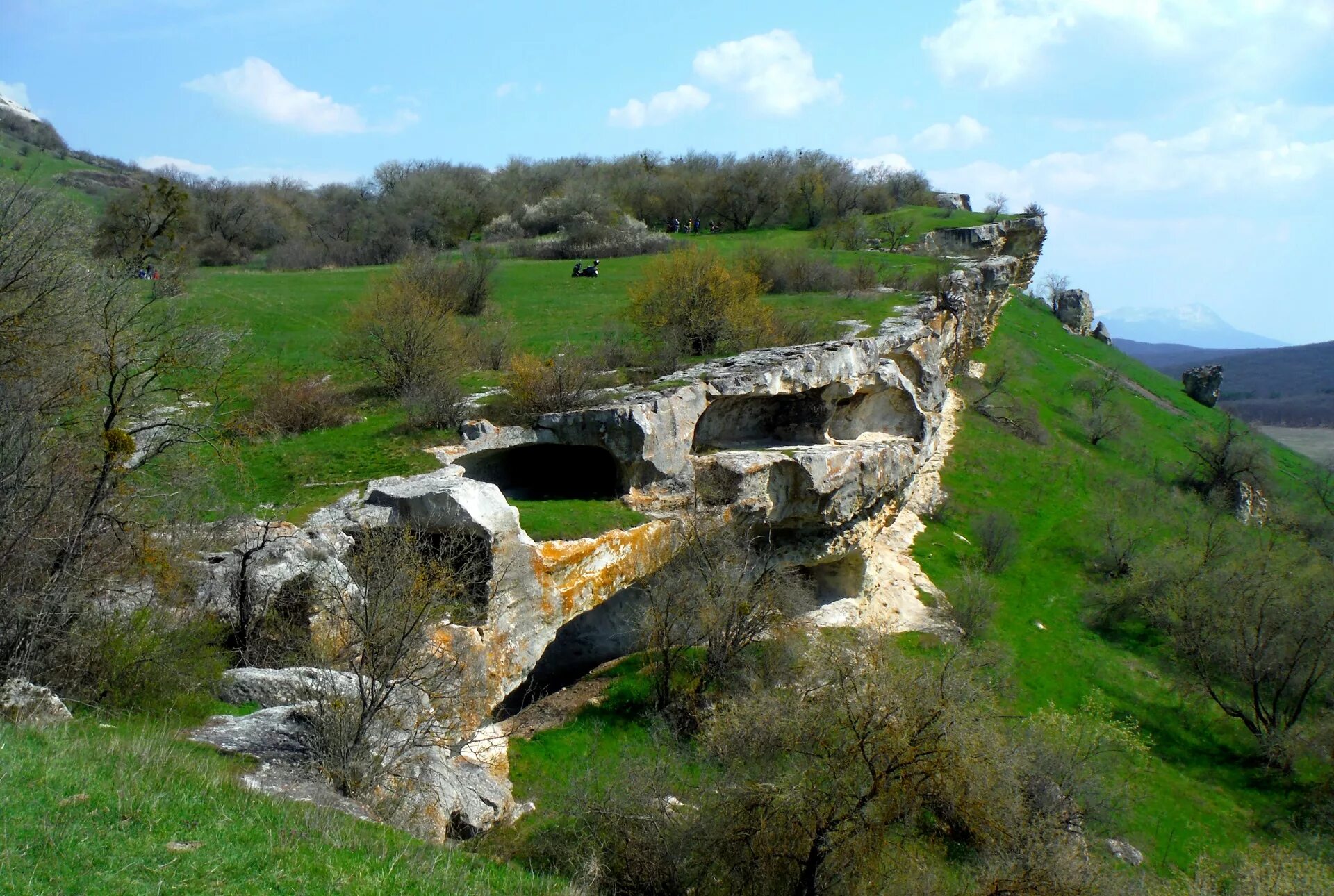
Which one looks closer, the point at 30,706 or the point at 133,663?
the point at 30,706

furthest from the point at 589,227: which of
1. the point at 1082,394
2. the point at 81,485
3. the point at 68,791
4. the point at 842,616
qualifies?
the point at 68,791

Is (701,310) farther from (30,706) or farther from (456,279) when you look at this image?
(30,706)

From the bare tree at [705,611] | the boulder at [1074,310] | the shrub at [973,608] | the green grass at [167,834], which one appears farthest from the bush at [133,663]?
the boulder at [1074,310]

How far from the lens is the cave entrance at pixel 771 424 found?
20.6 m

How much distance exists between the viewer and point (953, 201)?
2534 inches

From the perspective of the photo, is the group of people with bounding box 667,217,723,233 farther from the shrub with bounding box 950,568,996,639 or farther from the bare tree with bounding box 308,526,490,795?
the bare tree with bounding box 308,526,490,795

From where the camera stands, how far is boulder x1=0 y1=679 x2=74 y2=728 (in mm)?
6586

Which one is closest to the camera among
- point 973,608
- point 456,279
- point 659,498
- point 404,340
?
point 659,498

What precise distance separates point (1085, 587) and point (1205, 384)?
1280 inches

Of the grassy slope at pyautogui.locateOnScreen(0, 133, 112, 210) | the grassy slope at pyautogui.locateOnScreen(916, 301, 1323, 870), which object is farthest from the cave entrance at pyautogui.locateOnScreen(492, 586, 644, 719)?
the grassy slope at pyautogui.locateOnScreen(0, 133, 112, 210)

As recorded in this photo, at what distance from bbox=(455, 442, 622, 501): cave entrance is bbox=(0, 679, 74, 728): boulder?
33.8ft

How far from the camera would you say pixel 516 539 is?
12.9 m

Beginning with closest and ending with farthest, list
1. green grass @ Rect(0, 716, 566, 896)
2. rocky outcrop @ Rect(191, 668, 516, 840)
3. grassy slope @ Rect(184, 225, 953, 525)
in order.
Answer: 1. green grass @ Rect(0, 716, 566, 896)
2. rocky outcrop @ Rect(191, 668, 516, 840)
3. grassy slope @ Rect(184, 225, 953, 525)

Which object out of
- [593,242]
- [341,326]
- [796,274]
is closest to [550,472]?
[341,326]
